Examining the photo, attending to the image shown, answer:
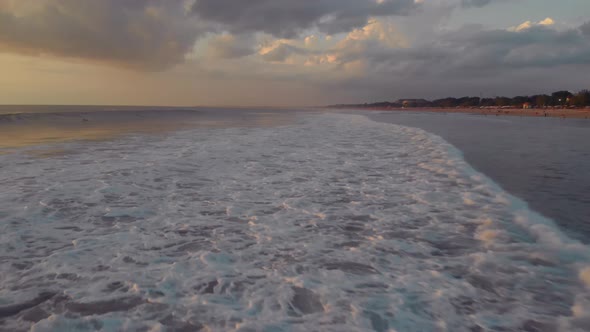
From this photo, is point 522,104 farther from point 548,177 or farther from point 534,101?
point 548,177

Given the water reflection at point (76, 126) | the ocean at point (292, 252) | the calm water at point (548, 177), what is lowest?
the ocean at point (292, 252)

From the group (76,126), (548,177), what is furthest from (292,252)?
(76,126)

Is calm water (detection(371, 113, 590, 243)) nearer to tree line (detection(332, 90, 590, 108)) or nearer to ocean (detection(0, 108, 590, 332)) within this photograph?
ocean (detection(0, 108, 590, 332))

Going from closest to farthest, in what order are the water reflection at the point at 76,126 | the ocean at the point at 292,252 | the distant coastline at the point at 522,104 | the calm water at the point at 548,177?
the ocean at the point at 292,252, the calm water at the point at 548,177, the water reflection at the point at 76,126, the distant coastline at the point at 522,104

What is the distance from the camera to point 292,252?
14.1 feet

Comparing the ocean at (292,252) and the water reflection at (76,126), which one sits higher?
the water reflection at (76,126)

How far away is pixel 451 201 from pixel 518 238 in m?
1.91

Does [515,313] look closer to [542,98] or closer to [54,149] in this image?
[54,149]

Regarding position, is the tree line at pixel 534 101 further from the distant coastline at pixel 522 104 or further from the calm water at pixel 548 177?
the calm water at pixel 548 177

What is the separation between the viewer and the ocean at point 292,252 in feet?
9.93

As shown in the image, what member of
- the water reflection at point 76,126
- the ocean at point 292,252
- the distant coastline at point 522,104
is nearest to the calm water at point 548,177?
the ocean at point 292,252

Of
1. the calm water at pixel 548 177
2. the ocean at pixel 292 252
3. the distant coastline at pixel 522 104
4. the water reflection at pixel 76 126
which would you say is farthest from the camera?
the distant coastline at pixel 522 104

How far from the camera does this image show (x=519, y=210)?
228 inches

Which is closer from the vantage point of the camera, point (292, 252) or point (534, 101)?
point (292, 252)
